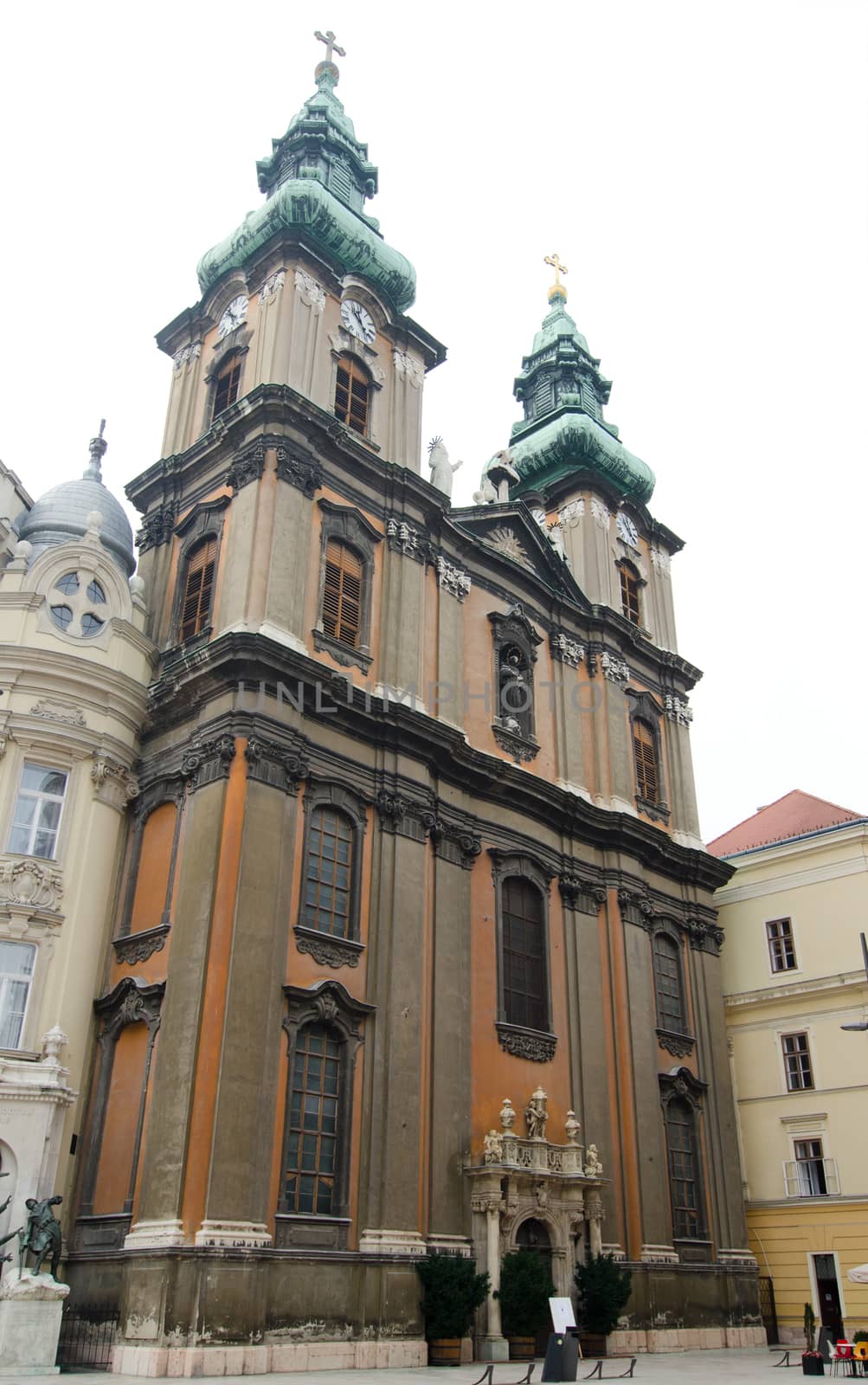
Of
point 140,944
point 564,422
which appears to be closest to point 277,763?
point 140,944

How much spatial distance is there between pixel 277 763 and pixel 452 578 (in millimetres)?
7398

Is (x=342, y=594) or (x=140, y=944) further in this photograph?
(x=342, y=594)

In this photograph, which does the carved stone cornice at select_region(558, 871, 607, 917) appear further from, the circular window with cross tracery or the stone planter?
the circular window with cross tracery

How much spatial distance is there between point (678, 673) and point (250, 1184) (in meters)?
18.8

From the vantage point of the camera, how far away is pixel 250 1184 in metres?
16.6

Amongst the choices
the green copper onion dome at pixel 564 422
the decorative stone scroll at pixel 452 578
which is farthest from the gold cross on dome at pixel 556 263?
the decorative stone scroll at pixel 452 578

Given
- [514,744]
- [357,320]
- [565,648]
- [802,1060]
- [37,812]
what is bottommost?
[802,1060]

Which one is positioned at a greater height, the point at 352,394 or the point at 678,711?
the point at 352,394

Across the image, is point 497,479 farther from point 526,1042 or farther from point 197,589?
point 526,1042

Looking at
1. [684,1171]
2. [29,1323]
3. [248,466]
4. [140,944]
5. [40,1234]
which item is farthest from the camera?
[684,1171]

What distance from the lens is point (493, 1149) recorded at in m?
19.9

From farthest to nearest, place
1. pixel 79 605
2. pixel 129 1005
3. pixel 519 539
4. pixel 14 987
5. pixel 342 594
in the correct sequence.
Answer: pixel 519 539
pixel 342 594
pixel 79 605
pixel 129 1005
pixel 14 987

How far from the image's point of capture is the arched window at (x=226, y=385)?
25.3 m

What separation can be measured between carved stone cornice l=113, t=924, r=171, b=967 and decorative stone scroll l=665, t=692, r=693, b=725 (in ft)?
52.3
